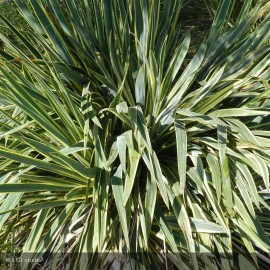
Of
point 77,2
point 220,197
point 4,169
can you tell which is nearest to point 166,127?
point 220,197

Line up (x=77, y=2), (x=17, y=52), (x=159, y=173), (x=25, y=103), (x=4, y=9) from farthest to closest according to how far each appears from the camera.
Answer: (x=4, y=9), (x=77, y=2), (x=17, y=52), (x=25, y=103), (x=159, y=173)

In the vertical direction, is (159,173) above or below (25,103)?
below

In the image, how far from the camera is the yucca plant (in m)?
1.62

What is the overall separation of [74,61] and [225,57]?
33.1 inches

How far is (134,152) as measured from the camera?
164 cm

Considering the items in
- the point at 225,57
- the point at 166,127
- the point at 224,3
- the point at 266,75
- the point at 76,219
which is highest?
the point at 224,3

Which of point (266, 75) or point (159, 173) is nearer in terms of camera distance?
point (159, 173)

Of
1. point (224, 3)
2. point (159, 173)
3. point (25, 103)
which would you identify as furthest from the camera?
point (224, 3)

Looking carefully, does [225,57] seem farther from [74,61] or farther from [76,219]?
[76,219]

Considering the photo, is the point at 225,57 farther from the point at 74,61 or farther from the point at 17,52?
the point at 17,52

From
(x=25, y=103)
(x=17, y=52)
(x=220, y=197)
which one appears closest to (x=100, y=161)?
(x=25, y=103)

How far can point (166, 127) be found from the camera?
1846 millimetres

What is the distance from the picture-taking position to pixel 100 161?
5.65 ft

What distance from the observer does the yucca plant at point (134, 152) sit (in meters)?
1.62
